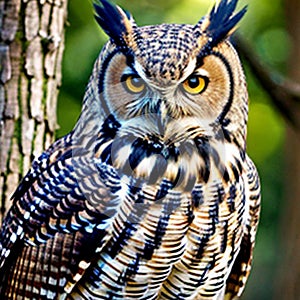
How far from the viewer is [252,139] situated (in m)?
8.31

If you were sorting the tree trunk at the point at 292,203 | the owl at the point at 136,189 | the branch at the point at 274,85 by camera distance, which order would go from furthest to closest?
1. the tree trunk at the point at 292,203
2. the branch at the point at 274,85
3. the owl at the point at 136,189

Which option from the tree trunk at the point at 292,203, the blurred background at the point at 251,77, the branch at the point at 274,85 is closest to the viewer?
the branch at the point at 274,85

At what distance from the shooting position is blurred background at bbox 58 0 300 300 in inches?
244

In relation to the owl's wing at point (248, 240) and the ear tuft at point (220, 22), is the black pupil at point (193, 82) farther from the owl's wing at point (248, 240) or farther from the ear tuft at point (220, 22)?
the owl's wing at point (248, 240)

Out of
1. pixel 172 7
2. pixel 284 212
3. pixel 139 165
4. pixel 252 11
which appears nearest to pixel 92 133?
pixel 139 165

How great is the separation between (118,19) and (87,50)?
16.1 feet

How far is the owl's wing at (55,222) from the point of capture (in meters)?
2.26

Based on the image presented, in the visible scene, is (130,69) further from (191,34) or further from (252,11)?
(252,11)

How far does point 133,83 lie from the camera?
6.73 ft

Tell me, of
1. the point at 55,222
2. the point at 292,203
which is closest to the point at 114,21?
the point at 55,222

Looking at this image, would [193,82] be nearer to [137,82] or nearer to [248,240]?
[137,82]

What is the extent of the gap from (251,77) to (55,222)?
3.77 m

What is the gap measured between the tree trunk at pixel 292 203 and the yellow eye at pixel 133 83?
8.47ft

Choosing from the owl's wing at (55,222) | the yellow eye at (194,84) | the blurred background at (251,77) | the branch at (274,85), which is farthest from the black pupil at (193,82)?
the blurred background at (251,77)
